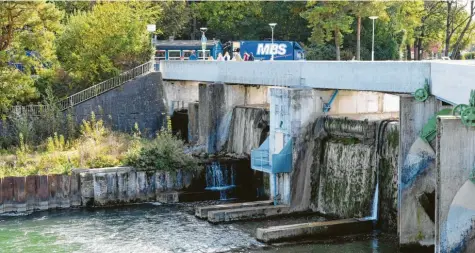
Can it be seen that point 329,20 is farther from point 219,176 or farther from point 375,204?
point 375,204

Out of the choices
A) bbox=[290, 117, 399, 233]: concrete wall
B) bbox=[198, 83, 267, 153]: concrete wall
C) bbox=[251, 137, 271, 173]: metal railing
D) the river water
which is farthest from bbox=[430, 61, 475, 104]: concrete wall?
bbox=[198, 83, 267, 153]: concrete wall

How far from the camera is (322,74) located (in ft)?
111

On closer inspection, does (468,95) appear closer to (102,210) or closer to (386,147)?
(386,147)

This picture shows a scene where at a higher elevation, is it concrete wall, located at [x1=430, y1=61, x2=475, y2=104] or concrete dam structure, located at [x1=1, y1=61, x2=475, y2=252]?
concrete wall, located at [x1=430, y1=61, x2=475, y2=104]

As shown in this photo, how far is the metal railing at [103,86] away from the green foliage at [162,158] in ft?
35.1

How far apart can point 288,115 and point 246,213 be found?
4921 mm

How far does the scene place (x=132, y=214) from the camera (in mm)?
34969

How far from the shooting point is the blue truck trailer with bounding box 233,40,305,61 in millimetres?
54156

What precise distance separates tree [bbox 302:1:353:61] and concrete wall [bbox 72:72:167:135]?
19659mm

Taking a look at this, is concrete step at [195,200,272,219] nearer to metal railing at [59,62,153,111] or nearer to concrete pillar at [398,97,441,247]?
concrete pillar at [398,97,441,247]

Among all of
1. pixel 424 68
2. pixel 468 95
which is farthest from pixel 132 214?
pixel 468 95

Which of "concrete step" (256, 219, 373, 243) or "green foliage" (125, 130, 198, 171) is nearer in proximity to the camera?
"concrete step" (256, 219, 373, 243)

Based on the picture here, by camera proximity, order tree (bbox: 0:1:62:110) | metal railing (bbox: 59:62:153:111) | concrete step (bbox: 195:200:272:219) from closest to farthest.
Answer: concrete step (bbox: 195:200:272:219) < tree (bbox: 0:1:62:110) < metal railing (bbox: 59:62:153:111)

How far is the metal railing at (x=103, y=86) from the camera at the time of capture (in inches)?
1896
